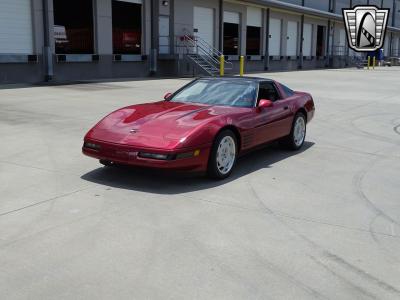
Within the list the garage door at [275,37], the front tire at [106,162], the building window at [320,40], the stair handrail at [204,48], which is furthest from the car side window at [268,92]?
the building window at [320,40]

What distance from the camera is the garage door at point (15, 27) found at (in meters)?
20.0

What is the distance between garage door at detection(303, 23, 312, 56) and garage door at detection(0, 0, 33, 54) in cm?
2848

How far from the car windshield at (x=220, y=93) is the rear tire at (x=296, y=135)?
119 centimetres

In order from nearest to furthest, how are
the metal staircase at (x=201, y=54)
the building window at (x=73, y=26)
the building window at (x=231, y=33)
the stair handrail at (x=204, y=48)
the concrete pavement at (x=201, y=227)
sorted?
the concrete pavement at (x=201, y=227)
the building window at (x=73, y=26)
the metal staircase at (x=201, y=54)
the stair handrail at (x=204, y=48)
the building window at (x=231, y=33)

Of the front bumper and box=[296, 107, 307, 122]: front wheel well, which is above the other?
box=[296, 107, 307, 122]: front wheel well

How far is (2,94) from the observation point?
15680 mm

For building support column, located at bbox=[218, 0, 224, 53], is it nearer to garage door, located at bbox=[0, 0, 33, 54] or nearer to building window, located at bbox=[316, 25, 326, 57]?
garage door, located at bbox=[0, 0, 33, 54]

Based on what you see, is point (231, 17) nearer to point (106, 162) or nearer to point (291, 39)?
point (291, 39)

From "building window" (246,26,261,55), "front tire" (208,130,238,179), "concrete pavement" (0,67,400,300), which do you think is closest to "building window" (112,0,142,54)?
"building window" (246,26,261,55)

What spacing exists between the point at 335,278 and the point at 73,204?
109 inches

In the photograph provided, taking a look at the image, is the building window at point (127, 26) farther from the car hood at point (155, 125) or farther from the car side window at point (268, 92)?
the car hood at point (155, 125)

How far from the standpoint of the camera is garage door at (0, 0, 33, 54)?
2003 centimetres

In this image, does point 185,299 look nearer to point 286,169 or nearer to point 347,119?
point 286,169

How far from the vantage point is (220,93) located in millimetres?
7305
